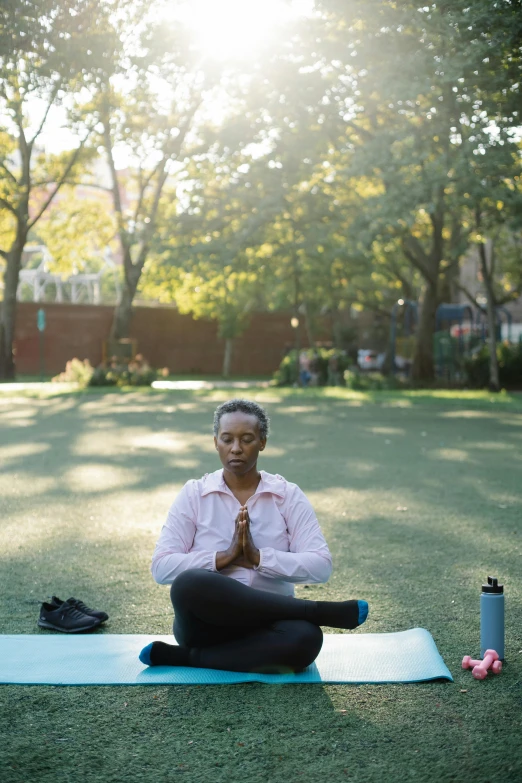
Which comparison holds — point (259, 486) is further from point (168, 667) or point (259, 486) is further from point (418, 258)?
point (418, 258)

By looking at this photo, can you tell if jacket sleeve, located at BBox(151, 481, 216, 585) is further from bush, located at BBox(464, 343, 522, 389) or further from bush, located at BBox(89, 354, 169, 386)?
bush, located at BBox(464, 343, 522, 389)

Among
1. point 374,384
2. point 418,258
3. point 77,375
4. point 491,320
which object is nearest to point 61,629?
point 491,320

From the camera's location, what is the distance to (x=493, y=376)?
25.8 metres

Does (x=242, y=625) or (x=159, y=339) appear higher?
(x=159, y=339)

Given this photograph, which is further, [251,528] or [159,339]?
[159,339]

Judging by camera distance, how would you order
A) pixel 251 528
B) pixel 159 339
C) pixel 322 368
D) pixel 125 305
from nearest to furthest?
1. pixel 251 528
2. pixel 322 368
3. pixel 125 305
4. pixel 159 339

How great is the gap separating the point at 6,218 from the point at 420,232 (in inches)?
559

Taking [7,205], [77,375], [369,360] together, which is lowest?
[77,375]

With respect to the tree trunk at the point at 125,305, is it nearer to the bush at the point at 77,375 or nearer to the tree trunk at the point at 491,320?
the bush at the point at 77,375

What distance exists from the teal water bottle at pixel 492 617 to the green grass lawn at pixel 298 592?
14cm

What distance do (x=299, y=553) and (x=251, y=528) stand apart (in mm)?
244

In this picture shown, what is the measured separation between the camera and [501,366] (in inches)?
1128

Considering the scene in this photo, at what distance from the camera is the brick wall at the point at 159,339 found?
38.7 m

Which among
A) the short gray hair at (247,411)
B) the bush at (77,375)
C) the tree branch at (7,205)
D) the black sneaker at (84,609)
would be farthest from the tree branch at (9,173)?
the short gray hair at (247,411)
